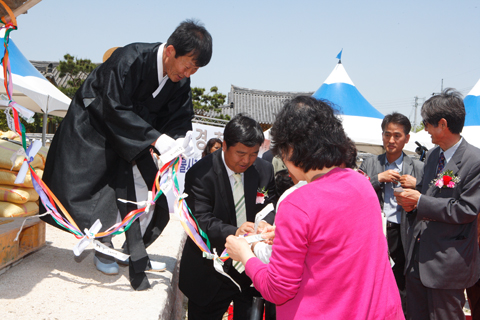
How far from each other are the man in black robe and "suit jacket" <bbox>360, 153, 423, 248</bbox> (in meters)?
1.89

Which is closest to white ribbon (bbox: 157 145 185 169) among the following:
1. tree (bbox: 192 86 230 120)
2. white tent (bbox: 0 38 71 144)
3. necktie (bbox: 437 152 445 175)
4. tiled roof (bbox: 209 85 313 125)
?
necktie (bbox: 437 152 445 175)

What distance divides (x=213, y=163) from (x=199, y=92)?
1862 centimetres

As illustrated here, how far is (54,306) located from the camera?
198cm

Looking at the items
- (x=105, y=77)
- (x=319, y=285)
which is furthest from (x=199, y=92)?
(x=319, y=285)

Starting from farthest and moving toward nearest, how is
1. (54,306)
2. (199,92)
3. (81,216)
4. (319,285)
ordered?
(199,92) < (81,216) < (54,306) < (319,285)

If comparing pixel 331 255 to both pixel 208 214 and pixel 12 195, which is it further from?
pixel 12 195

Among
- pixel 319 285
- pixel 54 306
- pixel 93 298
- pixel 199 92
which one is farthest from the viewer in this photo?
pixel 199 92

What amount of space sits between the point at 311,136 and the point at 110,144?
5.11ft

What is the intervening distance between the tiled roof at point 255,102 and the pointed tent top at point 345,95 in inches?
705

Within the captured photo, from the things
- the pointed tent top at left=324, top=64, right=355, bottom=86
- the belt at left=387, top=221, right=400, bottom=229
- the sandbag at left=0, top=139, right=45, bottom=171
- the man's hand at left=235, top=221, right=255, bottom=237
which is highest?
the pointed tent top at left=324, top=64, right=355, bottom=86

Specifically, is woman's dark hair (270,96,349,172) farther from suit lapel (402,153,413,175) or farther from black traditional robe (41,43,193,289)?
suit lapel (402,153,413,175)

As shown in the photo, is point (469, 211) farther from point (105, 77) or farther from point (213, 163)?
point (105, 77)

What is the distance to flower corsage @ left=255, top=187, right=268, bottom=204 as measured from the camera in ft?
7.91

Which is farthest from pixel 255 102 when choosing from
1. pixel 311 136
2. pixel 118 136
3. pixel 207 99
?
pixel 311 136
